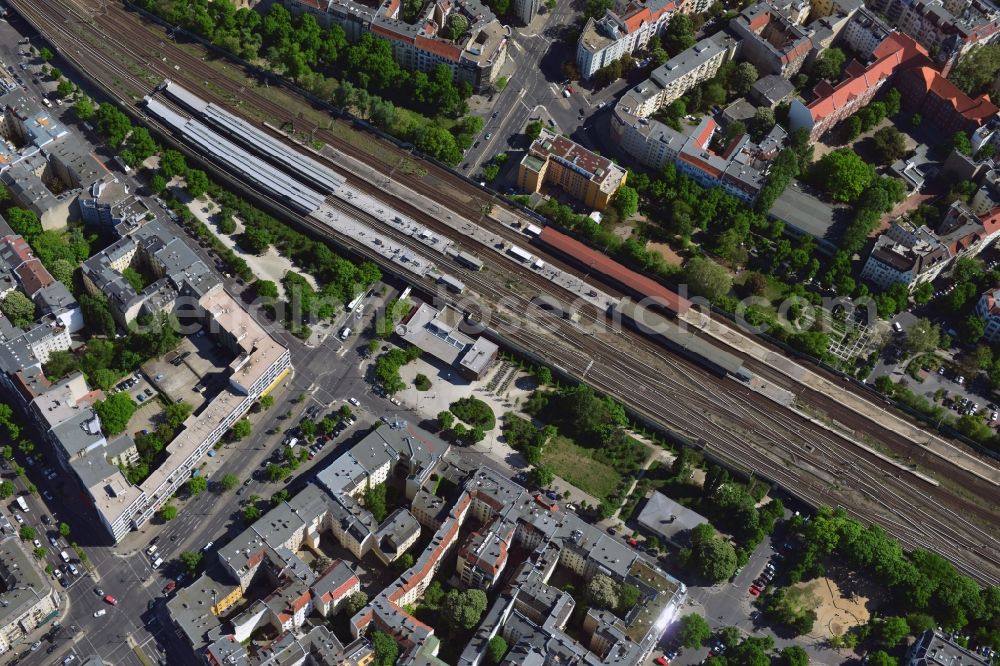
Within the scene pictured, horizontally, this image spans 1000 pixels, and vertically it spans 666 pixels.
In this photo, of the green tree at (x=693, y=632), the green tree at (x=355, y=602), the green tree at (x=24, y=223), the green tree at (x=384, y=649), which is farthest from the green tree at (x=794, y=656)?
the green tree at (x=24, y=223)

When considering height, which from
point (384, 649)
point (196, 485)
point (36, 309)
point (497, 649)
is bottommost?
point (384, 649)

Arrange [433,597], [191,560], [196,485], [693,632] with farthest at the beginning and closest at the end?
[196,485]
[433,597]
[191,560]
[693,632]

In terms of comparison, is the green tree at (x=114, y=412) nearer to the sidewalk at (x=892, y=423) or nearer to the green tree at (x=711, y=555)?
the green tree at (x=711, y=555)

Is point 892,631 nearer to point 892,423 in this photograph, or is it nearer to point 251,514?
point 892,423

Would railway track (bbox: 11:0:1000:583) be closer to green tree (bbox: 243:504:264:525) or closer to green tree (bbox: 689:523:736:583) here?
green tree (bbox: 689:523:736:583)

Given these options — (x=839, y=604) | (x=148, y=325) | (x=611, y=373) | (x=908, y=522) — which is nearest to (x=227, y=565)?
(x=148, y=325)

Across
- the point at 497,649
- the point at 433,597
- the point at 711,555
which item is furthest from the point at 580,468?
the point at 497,649

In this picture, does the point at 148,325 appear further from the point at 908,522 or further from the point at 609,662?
the point at 908,522

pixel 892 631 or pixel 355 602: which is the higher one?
pixel 892 631
